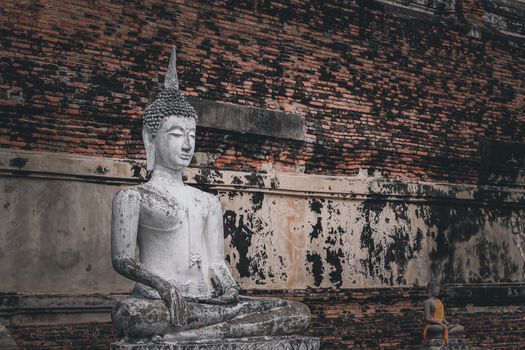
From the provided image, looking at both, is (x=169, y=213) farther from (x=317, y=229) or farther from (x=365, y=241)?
(x=365, y=241)

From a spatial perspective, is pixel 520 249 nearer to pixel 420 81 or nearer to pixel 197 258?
pixel 420 81

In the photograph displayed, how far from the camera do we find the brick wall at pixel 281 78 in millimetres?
7527

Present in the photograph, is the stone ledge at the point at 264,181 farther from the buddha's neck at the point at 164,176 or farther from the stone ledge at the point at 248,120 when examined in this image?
the buddha's neck at the point at 164,176

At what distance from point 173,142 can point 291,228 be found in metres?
3.15

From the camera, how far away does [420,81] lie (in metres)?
9.99

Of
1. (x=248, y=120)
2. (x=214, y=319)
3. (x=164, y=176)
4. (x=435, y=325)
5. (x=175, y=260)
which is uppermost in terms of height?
(x=248, y=120)

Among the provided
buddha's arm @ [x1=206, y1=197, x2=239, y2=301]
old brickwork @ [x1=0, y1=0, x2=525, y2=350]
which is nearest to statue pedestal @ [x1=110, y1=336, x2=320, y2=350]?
buddha's arm @ [x1=206, y1=197, x2=239, y2=301]

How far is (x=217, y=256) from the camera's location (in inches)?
233

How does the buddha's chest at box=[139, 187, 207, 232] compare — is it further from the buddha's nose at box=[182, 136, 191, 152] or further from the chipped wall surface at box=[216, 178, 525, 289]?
the chipped wall surface at box=[216, 178, 525, 289]

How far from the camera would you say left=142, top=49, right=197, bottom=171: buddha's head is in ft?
19.4

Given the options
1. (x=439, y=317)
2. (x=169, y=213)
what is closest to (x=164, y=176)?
(x=169, y=213)

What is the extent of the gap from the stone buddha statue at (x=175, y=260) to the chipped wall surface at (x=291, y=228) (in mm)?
1787

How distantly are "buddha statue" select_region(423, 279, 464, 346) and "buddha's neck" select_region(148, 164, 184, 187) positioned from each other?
423cm

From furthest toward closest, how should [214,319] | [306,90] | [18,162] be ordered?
[306,90] → [18,162] → [214,319]
